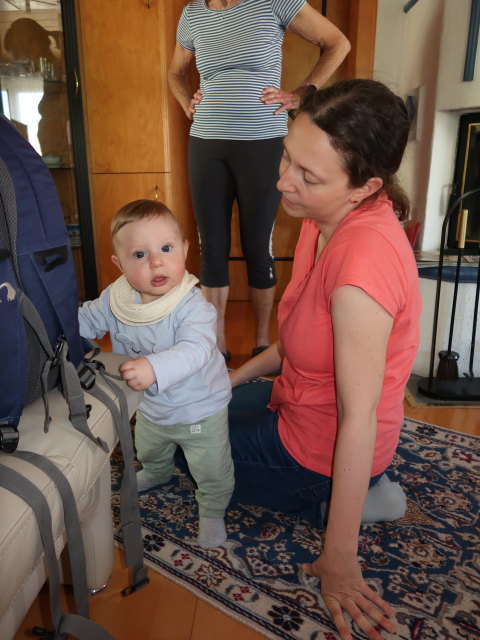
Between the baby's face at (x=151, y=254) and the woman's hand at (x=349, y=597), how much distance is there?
571mm

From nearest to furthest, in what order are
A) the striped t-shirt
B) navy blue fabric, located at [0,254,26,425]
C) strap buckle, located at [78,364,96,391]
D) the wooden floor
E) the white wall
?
navy blue fabric, located at [0,254,26,425]
strap buckle, located at [78,364,96,391]
the wooden floor
the striped t-shirt
the white wall

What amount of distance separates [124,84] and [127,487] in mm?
1958

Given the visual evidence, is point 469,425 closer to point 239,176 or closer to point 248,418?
point 248,418

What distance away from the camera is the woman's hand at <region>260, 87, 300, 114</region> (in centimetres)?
171

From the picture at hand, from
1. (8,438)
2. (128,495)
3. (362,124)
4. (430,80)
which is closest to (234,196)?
(362,124)

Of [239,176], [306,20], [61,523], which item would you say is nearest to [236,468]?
[61,523]

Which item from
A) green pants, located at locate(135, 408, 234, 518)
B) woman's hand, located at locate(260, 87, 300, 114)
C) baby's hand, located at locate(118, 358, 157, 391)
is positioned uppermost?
woman's hand, located at locate(260, 87, 300, 114)

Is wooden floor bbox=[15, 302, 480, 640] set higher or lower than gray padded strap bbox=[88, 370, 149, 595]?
lower

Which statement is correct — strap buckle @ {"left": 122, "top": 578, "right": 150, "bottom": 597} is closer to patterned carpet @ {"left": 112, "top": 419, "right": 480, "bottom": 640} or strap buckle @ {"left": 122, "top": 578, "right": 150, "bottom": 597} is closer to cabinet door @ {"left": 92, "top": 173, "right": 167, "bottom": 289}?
patterned carpet @ {"left": 112, "top": 419, "right": 480, "bottom": 640}

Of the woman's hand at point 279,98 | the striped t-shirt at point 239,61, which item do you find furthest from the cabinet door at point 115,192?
the woman's hand at point 279,98

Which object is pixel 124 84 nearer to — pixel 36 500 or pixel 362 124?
pixel 362 124

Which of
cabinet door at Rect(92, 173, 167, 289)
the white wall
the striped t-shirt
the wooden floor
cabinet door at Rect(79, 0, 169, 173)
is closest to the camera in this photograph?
the wooden floor

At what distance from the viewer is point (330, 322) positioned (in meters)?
0.89

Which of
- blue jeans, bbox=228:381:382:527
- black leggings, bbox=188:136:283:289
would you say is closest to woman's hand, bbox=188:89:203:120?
black leggings, bbox=188:136:283:289
